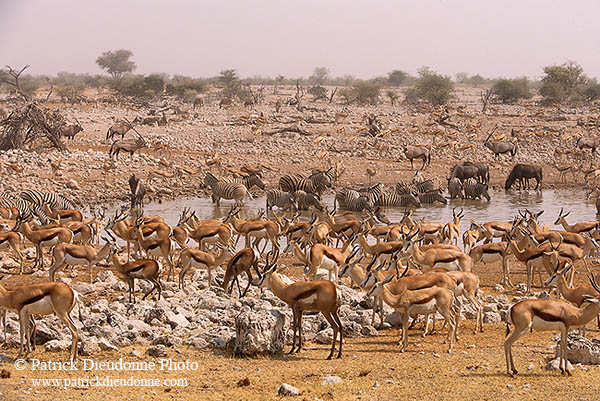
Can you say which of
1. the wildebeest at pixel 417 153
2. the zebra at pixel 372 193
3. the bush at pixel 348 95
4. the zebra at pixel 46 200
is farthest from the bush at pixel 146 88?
the zebra at pixel 46 200

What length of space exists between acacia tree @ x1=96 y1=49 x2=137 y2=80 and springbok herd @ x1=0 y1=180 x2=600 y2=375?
3147 inches

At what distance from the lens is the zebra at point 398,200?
24.1m

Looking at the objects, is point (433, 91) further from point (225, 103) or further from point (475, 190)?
point (475, 190)

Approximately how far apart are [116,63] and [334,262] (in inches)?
3567

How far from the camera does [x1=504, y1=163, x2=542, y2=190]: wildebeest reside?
27520mm

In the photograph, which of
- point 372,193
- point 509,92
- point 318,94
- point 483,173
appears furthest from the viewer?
point 318,94

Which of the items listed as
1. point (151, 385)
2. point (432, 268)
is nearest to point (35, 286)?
point (151, 385)

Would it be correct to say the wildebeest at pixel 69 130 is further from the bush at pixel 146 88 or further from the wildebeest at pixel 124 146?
the bush at pixel 146 88

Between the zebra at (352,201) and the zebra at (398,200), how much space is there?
782 mm

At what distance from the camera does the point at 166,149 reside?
31172mm

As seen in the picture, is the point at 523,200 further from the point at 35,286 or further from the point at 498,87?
the point at 498,87

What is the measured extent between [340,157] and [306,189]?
8.12 metres

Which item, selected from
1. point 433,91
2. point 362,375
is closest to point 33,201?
point 362,375

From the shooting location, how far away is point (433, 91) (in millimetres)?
53344
